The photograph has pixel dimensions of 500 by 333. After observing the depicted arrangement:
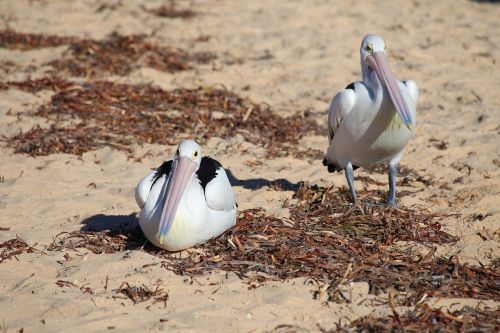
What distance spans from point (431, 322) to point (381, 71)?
1980 millimetres

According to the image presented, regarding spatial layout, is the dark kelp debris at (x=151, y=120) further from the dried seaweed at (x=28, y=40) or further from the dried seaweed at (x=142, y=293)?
the dried seaweed at (x=142, y=293)

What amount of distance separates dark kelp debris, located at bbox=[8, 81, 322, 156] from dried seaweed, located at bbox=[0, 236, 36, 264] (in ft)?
5.83

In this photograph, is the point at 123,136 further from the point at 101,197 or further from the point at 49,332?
the point at 49,332

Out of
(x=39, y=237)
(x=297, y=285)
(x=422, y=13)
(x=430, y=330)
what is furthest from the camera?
(x=422, y=13)

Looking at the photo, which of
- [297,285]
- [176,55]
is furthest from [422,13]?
[297,285]

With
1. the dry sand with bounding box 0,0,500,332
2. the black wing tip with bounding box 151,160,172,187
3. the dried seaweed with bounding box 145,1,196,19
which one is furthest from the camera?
the dried seaweed with bounding box 145,1,196,19

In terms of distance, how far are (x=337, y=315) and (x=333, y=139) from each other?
1.95m

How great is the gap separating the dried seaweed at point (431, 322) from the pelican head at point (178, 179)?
1.11m

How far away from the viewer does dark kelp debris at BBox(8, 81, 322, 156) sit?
6344 mm

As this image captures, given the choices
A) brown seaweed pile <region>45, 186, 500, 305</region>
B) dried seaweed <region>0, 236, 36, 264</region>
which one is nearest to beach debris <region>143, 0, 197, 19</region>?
brown seaweed pile <region>45, 186, 500, 305</region>

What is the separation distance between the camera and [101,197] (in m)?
5.27

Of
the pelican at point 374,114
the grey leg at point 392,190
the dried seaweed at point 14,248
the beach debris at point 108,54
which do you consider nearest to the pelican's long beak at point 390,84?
the pelican at point 374,114

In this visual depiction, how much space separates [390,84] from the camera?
482 cm

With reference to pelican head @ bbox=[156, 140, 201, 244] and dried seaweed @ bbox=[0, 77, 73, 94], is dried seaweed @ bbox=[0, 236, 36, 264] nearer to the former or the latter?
pelican head @ bbox=[156, 140, 201, 244]
